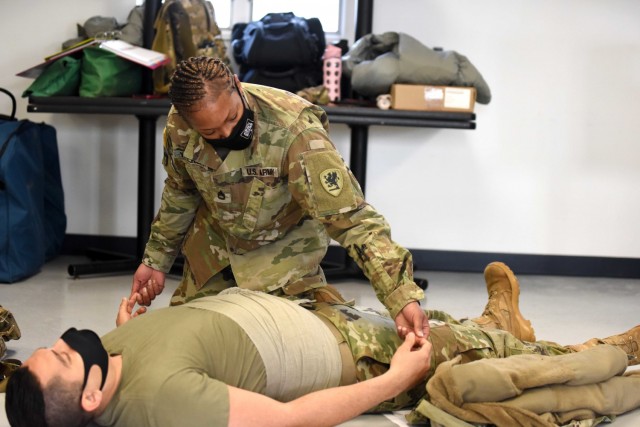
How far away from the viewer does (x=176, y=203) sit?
2.29 meters

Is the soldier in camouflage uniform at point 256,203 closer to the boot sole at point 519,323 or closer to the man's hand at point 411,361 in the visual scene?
the man's hand at point 411,361

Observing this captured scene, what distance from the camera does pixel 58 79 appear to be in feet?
12.8

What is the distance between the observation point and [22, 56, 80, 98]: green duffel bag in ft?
12.7

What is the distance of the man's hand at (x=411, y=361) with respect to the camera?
1.77 m

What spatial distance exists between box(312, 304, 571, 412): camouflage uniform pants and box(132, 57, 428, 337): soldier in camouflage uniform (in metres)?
0.11

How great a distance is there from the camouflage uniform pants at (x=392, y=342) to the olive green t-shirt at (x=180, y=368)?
0.27 meters

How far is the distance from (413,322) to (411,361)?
9cm

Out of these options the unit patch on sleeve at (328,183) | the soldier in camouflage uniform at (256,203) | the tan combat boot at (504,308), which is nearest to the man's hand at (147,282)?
the soldier in camouflage uniform at (256,203)

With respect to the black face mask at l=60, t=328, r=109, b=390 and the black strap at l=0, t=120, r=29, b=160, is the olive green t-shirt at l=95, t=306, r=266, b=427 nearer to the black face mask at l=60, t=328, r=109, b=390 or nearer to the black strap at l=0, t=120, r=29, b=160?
the black face mask at l=60, t=328, r=109, b=390

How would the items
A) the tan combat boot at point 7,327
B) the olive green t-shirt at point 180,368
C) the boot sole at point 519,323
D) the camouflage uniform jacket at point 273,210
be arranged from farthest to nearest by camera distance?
the tan combat boot at point 7,327 → the boot sole at point 519,323 → the camouflage uniform jacket at point 273,210 → the olive green t-shirt at point 180,368

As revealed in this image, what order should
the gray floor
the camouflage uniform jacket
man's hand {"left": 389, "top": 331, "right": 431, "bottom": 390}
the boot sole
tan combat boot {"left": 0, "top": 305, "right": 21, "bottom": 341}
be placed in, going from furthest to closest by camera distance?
the gray floor
tan combat boot {"left": 0, "top": 305, "right": 21, "bottom": 341}
the boot sole
the camouflage uniform jacket
man's hand {"left": 389, "top": 331, "right": 431, "bottom": 390}

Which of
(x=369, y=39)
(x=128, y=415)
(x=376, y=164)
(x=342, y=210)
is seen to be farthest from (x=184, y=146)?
(x=376, y=164)

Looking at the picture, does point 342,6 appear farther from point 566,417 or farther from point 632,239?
point 566,417

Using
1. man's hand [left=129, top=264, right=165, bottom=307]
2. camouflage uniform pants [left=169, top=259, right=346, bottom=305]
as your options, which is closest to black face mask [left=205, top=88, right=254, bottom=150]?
camouflage uniform pants [left=169, top=259, right=346, bottom=305]
